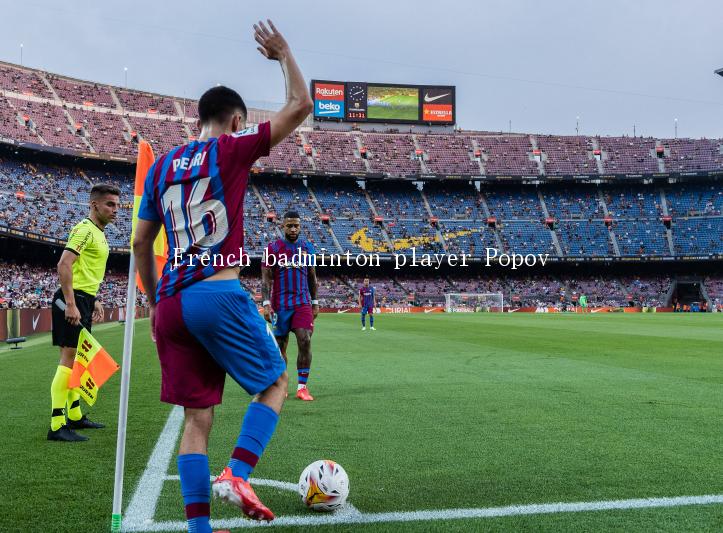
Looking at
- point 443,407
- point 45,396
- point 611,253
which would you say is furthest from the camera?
point 611,253

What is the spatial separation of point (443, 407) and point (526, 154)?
212 feet

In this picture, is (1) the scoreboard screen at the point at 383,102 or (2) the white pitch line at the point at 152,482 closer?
(2) the white pitch line at the point at 152,482

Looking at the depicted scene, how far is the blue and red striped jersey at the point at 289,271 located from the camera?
8.49 meters

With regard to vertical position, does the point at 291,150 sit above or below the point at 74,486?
above

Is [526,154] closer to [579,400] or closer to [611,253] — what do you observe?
[611,253]

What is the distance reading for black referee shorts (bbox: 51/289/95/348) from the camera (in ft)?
20.1

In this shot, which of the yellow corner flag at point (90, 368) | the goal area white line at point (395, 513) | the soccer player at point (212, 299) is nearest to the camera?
the soccer player at point (212, 299)

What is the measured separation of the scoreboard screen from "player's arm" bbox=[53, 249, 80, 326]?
212ft

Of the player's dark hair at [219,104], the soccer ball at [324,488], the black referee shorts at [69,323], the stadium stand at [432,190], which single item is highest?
the stadium stand at [432,190]

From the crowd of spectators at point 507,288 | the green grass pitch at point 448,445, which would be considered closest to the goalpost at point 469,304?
the crowd of spectators at point 507,288

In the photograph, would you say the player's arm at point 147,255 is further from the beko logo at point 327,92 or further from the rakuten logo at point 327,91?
the beko logo at point 327,92

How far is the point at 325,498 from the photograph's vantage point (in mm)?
3732

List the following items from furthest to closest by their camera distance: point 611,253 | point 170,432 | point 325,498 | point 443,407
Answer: point 611,253 → point 443,407 → point 170,432 → point 325,498

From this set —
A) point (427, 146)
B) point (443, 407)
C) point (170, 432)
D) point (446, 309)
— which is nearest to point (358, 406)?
point (443, 407)
